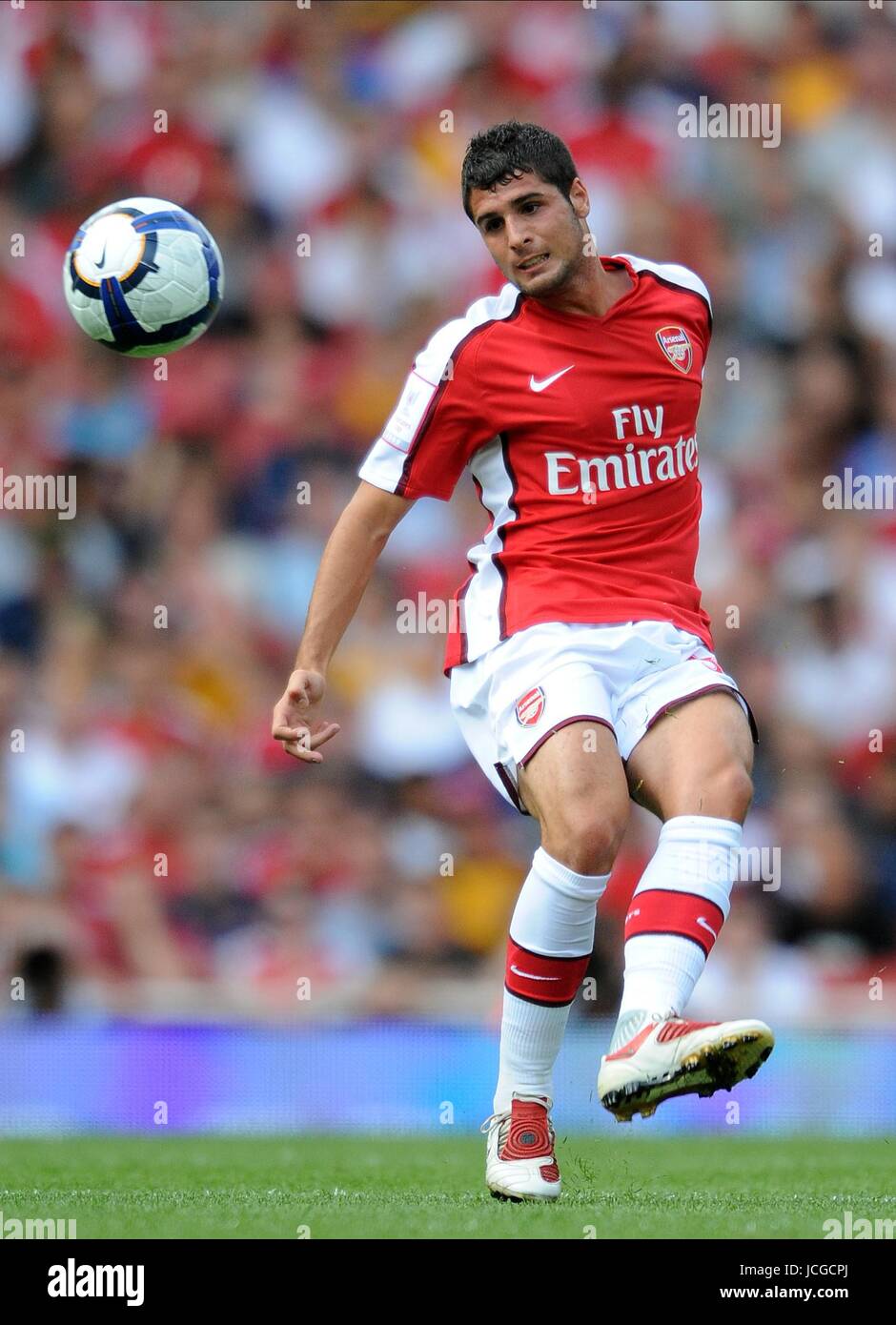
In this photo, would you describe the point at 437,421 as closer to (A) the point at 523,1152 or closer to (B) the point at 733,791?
(B) the point at 733,791

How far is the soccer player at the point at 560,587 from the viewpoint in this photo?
456 centimetres

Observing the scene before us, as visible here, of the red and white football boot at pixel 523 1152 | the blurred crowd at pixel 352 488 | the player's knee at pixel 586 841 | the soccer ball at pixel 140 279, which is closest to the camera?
the player's knee at pixel 586 841

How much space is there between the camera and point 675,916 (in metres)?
4.42

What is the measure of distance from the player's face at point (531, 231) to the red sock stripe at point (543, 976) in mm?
1597

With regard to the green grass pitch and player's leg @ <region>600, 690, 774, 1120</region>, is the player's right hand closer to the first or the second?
player's leg @ <region>600, 690, 774, 1120</region>

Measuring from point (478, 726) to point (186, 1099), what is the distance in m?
3.13

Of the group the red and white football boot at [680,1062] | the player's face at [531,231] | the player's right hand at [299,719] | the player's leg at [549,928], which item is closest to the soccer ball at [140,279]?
the player's face at [531,231]

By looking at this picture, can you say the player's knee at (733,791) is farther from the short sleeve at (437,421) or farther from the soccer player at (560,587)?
the short sleeve at (437,421)

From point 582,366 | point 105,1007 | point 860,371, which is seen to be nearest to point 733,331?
point 860,371

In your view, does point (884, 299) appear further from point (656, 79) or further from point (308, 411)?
point (308, 411)

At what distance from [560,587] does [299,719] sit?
71cm

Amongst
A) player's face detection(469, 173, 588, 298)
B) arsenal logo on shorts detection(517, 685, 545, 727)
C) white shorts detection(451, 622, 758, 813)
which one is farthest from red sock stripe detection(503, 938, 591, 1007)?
player's face detection(469, 173, 588, 298)

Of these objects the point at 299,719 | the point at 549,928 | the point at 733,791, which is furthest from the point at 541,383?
the point at 549,928

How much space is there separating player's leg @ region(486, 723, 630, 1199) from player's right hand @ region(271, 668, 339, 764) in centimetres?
49
